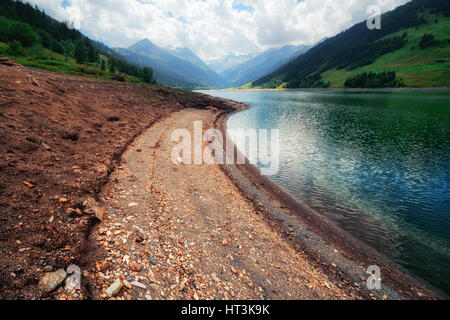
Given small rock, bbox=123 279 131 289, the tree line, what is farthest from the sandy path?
the tree line

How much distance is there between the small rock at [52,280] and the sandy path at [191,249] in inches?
37.7

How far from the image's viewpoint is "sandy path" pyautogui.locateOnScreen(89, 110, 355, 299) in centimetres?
762

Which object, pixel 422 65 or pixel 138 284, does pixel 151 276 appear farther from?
pixel 422 65

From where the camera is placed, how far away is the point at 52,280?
6.02 meters

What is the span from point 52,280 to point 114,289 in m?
1.85

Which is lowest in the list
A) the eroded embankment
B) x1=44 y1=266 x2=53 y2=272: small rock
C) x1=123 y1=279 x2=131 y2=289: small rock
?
the eroded embankment

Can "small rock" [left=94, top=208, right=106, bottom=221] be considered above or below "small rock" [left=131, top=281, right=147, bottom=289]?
above

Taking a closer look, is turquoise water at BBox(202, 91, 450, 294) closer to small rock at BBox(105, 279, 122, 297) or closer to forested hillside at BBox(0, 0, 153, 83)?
small rock at BBox(105, 279, 122, 297)

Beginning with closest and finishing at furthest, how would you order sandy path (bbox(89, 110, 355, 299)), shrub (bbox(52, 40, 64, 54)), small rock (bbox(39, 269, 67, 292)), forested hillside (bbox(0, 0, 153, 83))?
small rock (bbox(39, 269, 67, 292))
sandy path (bbox(89, 110, 355, 299))
forested hillside (bbox(0, 0, 153, 83))
shrub (bbox(52, 40, 64, 54))

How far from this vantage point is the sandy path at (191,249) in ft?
25.0

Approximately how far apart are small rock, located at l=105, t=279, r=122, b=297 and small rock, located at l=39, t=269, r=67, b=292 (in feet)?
4.77

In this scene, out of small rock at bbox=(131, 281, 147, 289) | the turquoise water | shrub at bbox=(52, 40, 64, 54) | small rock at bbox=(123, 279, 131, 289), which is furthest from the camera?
shrub at bbox=(52, 40, 64, 54)

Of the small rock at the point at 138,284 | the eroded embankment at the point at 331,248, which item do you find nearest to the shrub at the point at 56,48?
the eroded embankment at the point at 331,248
